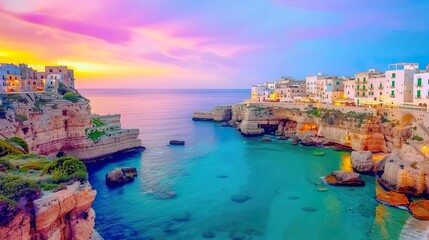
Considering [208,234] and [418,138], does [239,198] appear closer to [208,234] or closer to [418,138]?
[208,234]

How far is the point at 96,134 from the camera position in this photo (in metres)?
51.0

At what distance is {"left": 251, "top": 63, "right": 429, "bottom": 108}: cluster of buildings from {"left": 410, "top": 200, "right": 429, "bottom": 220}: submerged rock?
82.6ft

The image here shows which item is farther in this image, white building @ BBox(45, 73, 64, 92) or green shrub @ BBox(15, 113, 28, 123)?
white building @ BBox(45, 73, 64, 92)

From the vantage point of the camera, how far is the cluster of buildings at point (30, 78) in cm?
5709

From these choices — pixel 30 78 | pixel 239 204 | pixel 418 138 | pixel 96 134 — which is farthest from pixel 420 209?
pixel 30 78

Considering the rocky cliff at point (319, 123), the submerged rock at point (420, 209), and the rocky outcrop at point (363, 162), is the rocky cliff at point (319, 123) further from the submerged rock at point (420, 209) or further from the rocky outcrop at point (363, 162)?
the submerged rock at point (420, 209)

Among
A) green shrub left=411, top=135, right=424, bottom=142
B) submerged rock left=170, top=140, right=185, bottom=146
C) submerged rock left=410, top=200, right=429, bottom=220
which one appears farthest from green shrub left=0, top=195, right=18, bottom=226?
submerged rock left=170, top=140, right=185, bottom=146

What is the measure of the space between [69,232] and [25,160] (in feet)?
29.1

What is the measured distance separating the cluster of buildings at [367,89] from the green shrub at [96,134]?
4919cm

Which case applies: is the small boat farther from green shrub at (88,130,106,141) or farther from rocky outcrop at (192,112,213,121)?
rocky outcrop at (192,112,213,121)

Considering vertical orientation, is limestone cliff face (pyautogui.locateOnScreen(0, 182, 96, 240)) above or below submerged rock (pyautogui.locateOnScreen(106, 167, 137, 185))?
above

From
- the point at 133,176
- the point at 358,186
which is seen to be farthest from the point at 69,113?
the point at 358,186

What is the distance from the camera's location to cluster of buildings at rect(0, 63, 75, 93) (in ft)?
187

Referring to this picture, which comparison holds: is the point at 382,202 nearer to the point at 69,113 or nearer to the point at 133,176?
the point at 133,176
